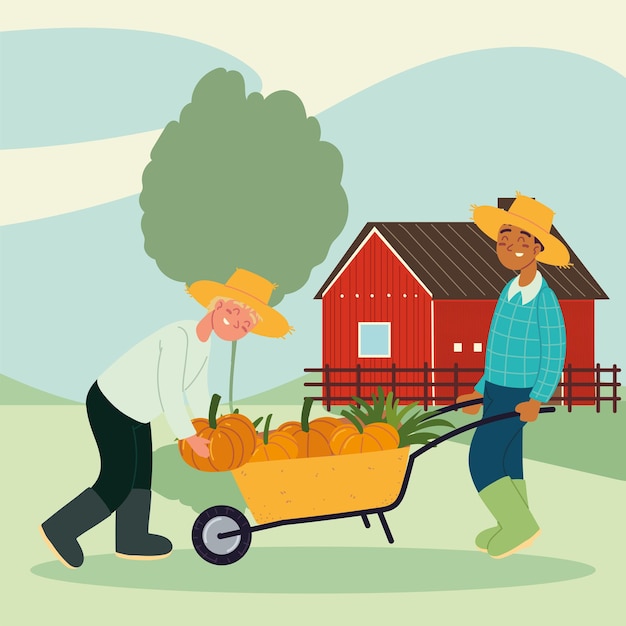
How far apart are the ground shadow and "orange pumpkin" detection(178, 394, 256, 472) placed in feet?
2.73

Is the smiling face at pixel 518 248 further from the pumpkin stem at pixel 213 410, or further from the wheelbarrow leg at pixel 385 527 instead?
the pumpkin stem at pixel 213 410

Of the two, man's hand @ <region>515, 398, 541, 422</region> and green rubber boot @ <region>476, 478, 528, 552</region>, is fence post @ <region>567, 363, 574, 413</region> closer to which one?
green rubber boot @ <region>476, 478, 528, 552</region>

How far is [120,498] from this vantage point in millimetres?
9727

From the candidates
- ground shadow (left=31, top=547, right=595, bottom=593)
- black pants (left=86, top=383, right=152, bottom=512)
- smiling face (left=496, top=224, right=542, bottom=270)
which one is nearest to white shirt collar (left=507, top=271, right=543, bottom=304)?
smiling face (left=496, top=224, right=542, bottom=270)

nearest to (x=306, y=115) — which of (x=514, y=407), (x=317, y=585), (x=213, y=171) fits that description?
(x=213, y=171)

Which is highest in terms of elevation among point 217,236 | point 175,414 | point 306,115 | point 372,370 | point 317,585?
point 306,115

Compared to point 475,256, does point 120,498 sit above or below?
below

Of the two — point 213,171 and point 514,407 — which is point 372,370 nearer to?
point 213,171

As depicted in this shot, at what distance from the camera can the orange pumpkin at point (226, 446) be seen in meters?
9.37

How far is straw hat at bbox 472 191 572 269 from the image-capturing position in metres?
10.3

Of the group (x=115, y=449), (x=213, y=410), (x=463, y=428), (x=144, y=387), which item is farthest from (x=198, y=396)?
(x=463, y=428)

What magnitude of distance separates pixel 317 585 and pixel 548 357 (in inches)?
98.9

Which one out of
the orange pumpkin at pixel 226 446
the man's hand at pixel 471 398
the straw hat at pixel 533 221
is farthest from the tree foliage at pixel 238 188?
the orange pumpkin at pixel 226 446

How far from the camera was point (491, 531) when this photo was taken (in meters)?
10.5
